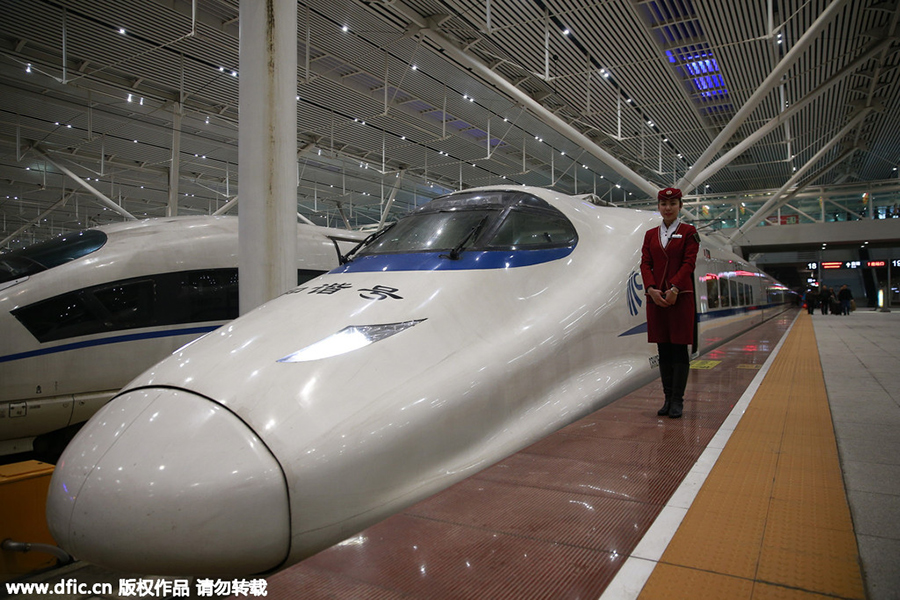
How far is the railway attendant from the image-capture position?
3.54 m

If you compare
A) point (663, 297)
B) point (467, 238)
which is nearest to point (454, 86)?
point (467, 238)

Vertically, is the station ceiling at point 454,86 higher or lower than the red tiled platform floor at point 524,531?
higher

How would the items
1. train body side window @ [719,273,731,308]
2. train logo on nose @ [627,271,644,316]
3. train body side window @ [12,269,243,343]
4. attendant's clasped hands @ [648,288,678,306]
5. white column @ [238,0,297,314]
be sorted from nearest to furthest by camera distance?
attendant's clasped hands @ [648,288,678,306]
train logo on nose @ [627,271,644,316]
white column @ [238,0,297,314]
train body side window @ [12,269,243,343]
train body side window @ [719,273,731,308]

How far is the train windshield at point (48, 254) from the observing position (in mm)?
5852

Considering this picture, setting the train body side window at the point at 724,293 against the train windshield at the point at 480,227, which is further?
the train body side window at the point at 724,293

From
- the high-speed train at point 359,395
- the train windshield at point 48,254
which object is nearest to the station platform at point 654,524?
the high-speed train at point 359,395

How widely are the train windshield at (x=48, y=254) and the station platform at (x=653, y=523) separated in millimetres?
3799

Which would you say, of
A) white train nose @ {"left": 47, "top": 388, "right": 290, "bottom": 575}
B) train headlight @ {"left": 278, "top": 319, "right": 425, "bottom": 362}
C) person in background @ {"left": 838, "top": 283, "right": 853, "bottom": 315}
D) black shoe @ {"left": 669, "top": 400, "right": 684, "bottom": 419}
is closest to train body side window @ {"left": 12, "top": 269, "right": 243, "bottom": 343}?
white train nose @ {"left": 47, "top": 388, "right": 290, "bottom": 575}

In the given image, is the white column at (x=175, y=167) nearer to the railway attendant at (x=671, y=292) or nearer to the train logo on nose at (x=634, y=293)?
the train logo on nose at (x=634, y=293)

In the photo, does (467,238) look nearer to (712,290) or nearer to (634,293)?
(634,293)

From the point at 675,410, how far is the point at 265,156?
4.02 m

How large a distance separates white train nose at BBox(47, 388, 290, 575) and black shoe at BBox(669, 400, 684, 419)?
8.60ft

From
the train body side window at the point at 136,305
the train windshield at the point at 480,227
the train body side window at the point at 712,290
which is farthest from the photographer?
the train body side window at the point at 712,290

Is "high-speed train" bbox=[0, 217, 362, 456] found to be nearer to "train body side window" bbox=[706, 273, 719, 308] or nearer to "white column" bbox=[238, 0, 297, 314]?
"white column" bbox=[238, 0, 297, 314]
